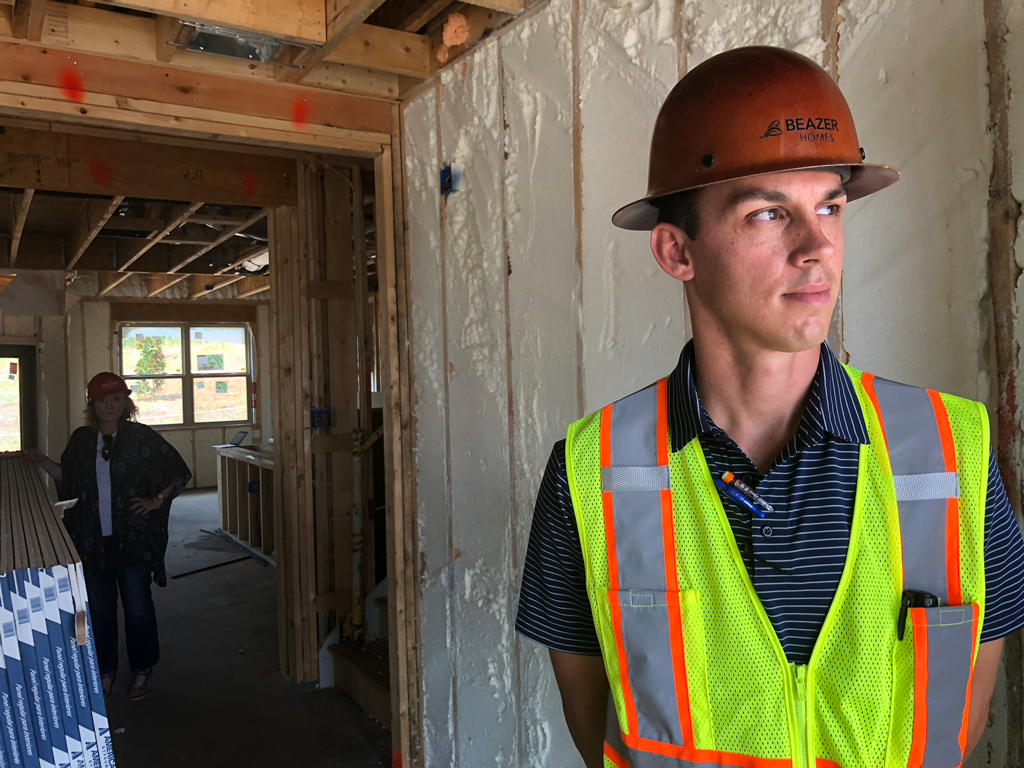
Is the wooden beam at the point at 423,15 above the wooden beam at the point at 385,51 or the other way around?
above

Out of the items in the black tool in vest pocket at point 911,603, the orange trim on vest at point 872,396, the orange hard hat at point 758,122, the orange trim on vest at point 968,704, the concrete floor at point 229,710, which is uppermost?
the orange hard hat at point 758,122

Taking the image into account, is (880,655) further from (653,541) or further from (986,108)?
(986,108)

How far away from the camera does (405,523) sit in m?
2.93

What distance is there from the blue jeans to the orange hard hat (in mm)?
4084

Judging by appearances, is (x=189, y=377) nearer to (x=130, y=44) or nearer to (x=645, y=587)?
(x=130, y=44)

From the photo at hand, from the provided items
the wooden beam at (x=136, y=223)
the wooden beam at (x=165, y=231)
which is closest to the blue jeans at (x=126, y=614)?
the wooden beam at (x=165, y=231)

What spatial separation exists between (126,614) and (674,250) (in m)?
4.16

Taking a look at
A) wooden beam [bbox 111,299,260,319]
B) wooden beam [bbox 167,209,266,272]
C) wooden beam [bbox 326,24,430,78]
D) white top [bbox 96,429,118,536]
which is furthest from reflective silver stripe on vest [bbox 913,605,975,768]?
wooden beam [bbox 111,299,260,319]

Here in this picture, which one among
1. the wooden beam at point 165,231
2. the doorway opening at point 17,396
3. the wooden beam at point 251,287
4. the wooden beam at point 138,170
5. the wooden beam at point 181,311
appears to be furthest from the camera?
the wooden beam at point 181,311

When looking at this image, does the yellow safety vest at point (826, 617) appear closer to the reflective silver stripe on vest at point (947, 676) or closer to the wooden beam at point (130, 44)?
the reflective silver stripe on vest at point (947, 676)

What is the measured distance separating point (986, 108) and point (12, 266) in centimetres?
748

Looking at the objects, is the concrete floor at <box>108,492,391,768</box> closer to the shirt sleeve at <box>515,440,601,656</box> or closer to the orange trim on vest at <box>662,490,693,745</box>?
the shirt sleeve at <box>515,440,601,656</box>

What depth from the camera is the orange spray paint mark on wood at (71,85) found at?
235 centimetres

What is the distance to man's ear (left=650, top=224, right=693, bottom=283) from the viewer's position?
44.4 inches
